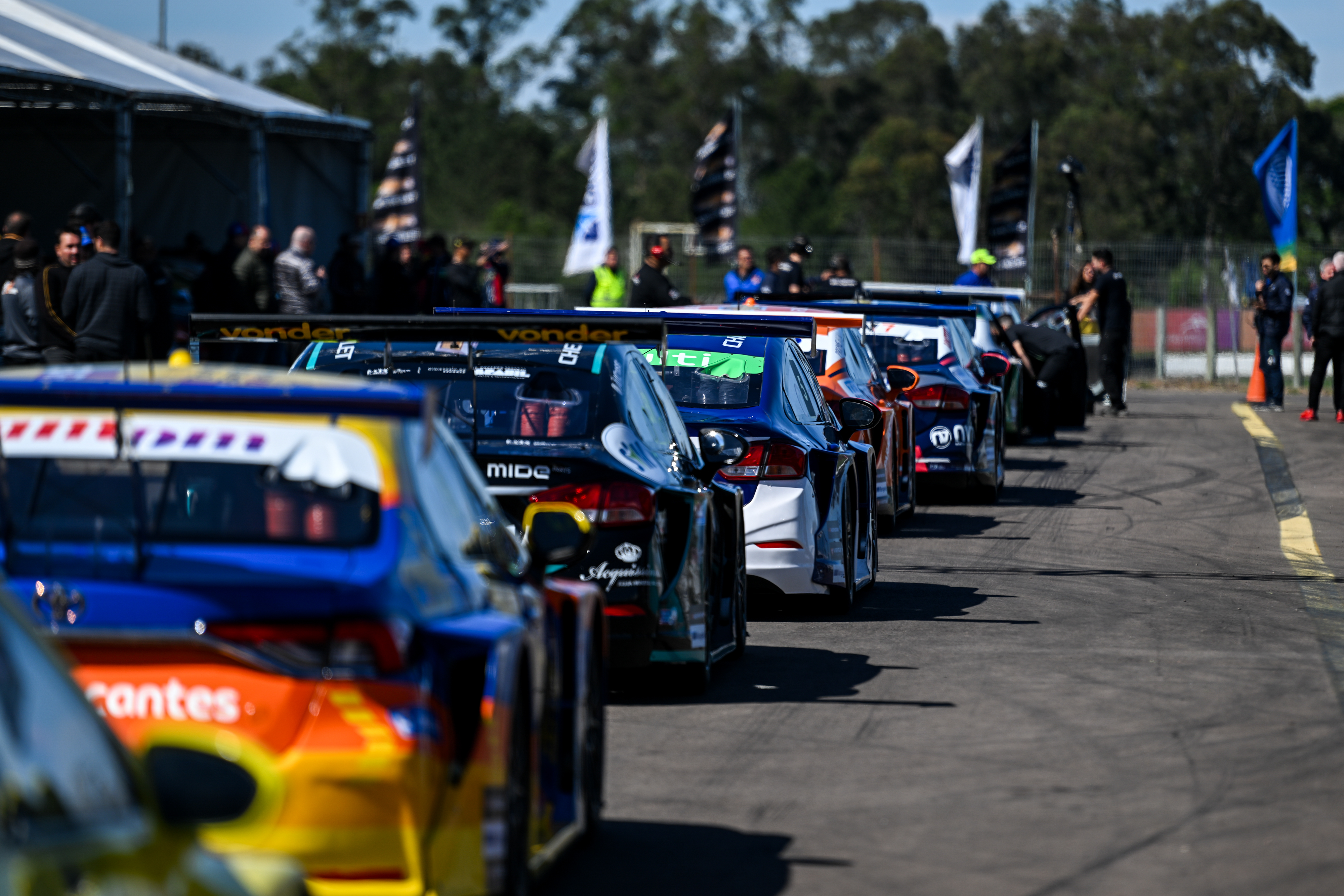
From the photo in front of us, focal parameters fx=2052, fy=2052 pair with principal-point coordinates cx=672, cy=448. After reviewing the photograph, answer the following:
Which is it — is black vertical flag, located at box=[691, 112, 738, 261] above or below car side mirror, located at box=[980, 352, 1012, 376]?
above

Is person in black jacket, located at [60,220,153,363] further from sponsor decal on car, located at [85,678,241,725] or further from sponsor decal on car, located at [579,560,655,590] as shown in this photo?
sponsor decal on car, located at [85,678,241,725]

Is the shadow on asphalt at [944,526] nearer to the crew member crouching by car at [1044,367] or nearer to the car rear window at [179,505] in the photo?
the crew member crouching by car at [1044,367]

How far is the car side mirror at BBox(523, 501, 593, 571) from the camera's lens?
5.25 metres

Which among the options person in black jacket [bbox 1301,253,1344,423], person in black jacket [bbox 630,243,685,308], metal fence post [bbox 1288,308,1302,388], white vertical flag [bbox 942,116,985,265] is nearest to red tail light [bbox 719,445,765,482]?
person in black jacket [bbox 630,243,685,308]

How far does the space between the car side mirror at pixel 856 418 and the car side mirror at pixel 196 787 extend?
8.25m

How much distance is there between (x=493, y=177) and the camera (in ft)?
300

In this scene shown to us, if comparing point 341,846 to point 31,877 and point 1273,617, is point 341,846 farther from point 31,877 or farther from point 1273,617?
point 1273,617

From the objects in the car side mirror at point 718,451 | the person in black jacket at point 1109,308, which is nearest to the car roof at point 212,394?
the car side mirror at point 718,451

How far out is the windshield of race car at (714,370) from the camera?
34.7ft

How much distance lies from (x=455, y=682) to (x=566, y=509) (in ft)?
4.16

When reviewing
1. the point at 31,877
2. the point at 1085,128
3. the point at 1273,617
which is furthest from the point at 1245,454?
the point at 1085,128

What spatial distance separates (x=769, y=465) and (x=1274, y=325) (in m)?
20.7

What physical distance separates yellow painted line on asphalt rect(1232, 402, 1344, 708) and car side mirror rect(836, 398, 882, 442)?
8.34 feet

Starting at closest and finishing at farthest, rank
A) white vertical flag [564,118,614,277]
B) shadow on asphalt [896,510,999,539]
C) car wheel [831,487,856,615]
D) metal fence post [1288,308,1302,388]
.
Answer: car wheel [831,487,856,615]
shadow on asphalt [896,510,999,539]
white vertical flag [564,118,614,277]
metal fence post [1288,308,1302,388]
